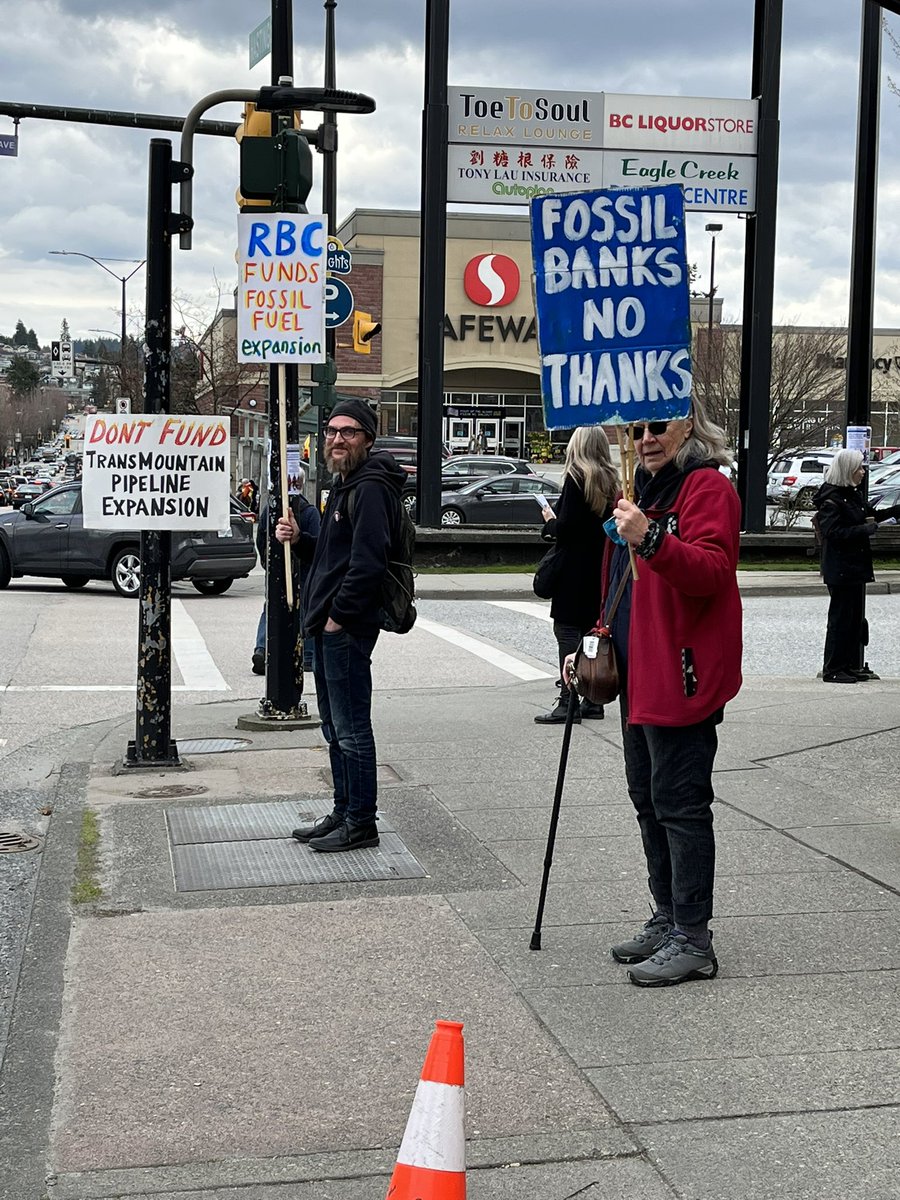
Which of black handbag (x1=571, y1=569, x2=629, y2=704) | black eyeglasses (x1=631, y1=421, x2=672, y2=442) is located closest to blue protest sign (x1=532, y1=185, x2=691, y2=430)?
black eyeglasses (x1=631, y1=421, x2=672, y2=442)

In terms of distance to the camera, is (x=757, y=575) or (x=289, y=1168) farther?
(x=757, y=575)

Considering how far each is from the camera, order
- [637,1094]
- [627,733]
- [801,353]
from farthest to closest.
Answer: [801,353] → [627,733] → [637,1094]

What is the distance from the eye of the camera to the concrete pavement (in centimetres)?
371

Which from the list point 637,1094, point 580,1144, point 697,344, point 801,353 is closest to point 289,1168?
point 580,1144

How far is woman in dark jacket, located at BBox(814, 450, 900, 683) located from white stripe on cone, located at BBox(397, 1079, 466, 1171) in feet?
33.3

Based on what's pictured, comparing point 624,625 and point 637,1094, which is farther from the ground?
point 624,625

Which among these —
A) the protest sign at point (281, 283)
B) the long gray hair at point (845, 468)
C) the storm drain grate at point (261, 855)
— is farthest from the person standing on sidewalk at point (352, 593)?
the long gray hair at point (845, 468)

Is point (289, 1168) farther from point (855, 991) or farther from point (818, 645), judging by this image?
point (818, 645)

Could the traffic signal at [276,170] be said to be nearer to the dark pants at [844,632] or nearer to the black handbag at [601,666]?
the black handbag at [601,666]

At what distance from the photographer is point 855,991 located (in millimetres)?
4867

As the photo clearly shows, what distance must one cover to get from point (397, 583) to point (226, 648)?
9.78 meters

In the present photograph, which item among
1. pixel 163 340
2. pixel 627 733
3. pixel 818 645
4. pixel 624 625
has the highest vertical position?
pixel 163 340

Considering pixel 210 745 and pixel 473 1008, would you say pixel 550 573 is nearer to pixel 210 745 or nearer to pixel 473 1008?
pixel 210 745

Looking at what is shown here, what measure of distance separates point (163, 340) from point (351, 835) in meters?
3.46
